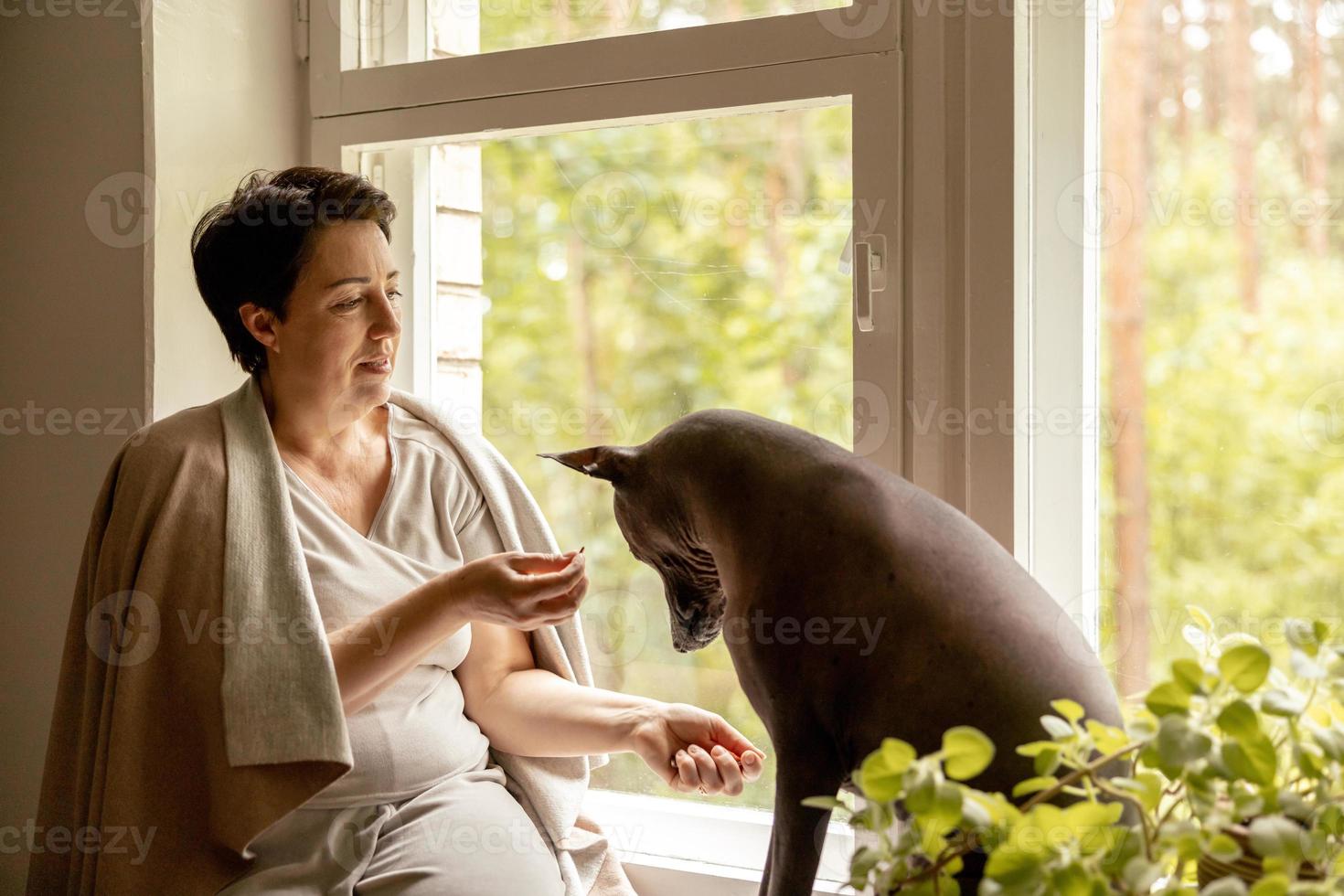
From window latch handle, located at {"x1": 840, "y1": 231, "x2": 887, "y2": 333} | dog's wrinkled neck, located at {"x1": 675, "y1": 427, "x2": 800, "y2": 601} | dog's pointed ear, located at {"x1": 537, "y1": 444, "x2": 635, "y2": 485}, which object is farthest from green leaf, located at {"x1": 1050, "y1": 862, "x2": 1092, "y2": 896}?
window latch handle, located at {"x1": 840, "y1": 231, "x2": 887, "y2": 333}

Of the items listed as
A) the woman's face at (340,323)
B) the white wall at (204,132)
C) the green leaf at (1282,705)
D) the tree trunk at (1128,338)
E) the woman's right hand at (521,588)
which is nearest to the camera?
the green leaf at (1282,705)

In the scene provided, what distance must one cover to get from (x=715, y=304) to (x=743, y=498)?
624mm

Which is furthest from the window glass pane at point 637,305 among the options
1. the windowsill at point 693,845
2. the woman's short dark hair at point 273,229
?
the woman's short dark hair at point 273,229

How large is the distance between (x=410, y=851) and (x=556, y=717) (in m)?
0.23

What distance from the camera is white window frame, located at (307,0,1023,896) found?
130 cm

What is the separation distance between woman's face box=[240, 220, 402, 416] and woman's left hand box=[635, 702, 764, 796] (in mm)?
542

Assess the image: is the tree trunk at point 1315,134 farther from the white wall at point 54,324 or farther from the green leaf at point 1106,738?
the white wall at point 54,324

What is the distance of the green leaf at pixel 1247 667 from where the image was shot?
0.70m

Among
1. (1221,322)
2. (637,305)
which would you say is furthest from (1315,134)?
(637,305)

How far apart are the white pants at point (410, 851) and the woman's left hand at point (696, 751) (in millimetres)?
193

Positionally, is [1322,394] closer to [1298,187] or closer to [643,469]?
[1298,187]

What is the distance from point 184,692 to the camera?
1306 millimetres

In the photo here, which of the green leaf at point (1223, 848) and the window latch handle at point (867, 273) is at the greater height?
the window latch handle at point (867, 273)

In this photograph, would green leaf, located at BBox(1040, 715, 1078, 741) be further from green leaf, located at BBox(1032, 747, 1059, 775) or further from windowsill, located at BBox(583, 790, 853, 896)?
windowsill, located at BBox(583, 790, 853, 896)
